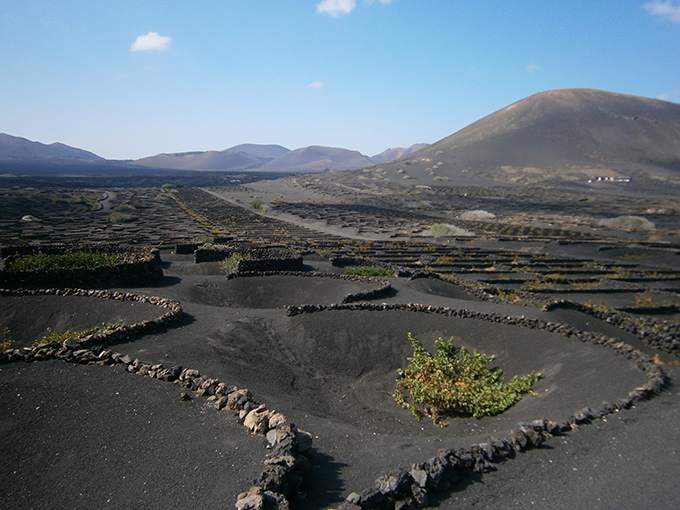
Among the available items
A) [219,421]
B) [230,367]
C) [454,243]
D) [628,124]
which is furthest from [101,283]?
[628,124]

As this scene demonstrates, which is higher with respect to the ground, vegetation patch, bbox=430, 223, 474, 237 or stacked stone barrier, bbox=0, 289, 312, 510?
stacked stone barrier, bbox=0, 289, 312, 510

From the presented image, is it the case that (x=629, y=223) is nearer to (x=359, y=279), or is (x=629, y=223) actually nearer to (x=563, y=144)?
(x=359, y=279)

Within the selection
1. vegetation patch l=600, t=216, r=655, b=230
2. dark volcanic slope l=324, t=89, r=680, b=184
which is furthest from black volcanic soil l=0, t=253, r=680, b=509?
dark volcanic slope l=324, t=89, r=680, b=184

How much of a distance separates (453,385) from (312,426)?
4.31 m

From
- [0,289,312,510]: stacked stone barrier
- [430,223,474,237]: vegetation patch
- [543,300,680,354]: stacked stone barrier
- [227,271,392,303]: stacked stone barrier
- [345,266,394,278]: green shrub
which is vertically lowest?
[430,223,474,237]: vegetation patch

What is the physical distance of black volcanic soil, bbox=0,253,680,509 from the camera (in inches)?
231

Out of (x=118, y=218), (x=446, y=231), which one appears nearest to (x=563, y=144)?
(x=446, y=231)

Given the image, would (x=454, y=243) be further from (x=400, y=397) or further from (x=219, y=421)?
(x=219, y=421)

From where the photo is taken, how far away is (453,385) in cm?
1107

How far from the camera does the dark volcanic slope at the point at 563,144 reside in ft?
390

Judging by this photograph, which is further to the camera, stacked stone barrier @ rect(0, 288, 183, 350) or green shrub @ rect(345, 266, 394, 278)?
green shrub @ rect(345, 266, 394, 278)

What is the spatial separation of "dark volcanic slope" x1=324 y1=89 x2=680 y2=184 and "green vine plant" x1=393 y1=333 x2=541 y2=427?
11019cm

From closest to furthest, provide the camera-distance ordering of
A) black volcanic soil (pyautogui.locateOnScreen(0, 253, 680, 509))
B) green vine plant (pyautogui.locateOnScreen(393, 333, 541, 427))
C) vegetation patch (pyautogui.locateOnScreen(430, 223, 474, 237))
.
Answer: black volcanic soil (pyautogui.locateOnScreen(0, 253, 680, 509))
green vine plant (pyautogui.locateOnScreen(393, 333, 541, 427))
vegetation patch (pyautogui.locateOnScreen(430, 223, 474, 237))

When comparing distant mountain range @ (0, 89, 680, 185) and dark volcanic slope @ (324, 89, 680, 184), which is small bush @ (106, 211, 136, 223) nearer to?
distant mountain range @ (0, 89, 680, 185)
